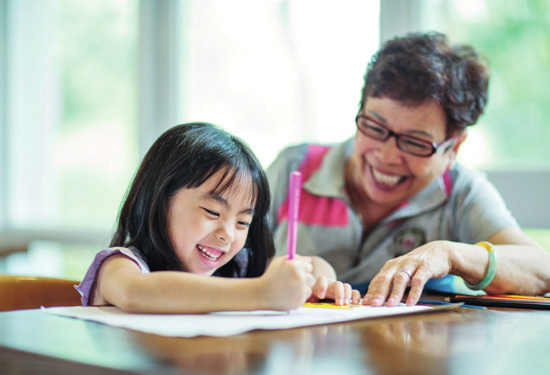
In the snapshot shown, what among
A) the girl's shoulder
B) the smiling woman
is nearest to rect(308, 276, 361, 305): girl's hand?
the girl's shoulder

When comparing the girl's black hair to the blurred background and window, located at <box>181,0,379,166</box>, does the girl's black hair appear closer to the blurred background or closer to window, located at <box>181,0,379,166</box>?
the blurred background

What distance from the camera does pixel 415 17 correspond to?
218cm

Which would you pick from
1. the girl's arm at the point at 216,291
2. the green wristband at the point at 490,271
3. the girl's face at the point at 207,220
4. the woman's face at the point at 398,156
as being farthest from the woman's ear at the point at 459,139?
the girl's arm at the point at 216,291

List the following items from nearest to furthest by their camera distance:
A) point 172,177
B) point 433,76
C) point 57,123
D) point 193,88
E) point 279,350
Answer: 1. point 279,350
2. point 172,177
3. point 433,76
4. point 193,88
5. point 57,123

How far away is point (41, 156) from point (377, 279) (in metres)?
2.97

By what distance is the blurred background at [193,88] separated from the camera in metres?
2.07

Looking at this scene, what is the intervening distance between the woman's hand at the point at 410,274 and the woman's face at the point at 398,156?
39 centimetres

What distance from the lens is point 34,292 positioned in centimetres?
123

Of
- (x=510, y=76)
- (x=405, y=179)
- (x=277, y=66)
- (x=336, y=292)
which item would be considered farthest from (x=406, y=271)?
(x=277, y=66)

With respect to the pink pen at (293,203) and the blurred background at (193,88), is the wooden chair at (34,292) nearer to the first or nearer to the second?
the pink pen at (293,203)

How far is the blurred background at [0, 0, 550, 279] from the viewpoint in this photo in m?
2.07

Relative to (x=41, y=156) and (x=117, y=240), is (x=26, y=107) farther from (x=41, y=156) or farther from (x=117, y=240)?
(x=117, y=240)

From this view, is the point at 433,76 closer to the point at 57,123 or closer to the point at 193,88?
the point at 193,88

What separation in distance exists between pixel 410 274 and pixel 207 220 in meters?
0.38
